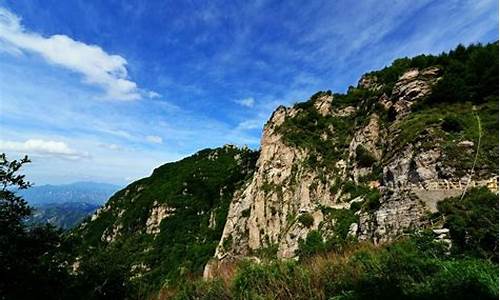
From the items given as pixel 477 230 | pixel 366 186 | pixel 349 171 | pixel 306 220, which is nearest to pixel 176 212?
pixel 349 171

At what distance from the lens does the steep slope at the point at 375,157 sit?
17469 millimetres

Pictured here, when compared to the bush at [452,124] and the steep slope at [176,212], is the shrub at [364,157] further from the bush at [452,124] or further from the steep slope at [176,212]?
the steep slope at [176,212]

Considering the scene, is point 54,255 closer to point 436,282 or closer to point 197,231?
point 436,282

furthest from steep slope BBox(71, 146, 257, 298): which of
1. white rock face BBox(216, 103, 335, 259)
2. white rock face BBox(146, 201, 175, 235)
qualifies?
white rock face BBox(216, 103, 335, 259)

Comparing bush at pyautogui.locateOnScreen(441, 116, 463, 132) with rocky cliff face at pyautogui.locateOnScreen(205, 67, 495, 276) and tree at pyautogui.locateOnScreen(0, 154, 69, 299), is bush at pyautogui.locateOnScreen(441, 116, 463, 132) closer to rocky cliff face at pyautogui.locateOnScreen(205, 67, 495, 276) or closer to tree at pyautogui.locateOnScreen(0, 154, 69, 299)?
rocky cliff face at pyautogui.locateOnScreen(205, 67, 495, 276)

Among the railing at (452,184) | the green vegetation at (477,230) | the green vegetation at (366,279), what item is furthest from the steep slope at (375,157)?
the green vegetation at (477,230)

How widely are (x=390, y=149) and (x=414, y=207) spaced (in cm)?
805

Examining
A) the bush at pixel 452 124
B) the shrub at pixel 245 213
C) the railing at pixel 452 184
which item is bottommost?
the shrub at pixel 245 213

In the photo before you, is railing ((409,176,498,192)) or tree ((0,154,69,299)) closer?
tree ((0,154,69,299))

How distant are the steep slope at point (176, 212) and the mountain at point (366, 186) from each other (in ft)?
34.4

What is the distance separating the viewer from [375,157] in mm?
30688

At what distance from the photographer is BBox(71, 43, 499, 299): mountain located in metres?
8.74

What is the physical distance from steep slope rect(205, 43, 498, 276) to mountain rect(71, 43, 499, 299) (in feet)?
0.31

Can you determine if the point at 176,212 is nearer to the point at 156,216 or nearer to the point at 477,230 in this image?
the point at 156,216
